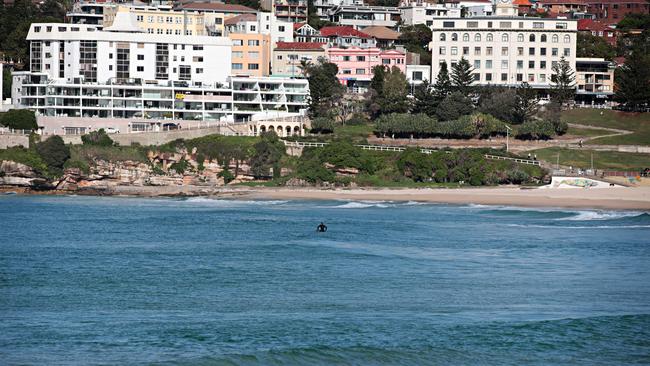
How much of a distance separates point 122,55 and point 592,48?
48.2m

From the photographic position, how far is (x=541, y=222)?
68312mm

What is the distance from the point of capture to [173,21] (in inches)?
4414

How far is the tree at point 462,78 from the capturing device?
100875mm

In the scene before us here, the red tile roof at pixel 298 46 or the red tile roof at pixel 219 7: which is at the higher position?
the red tile roof at pixel 219 7

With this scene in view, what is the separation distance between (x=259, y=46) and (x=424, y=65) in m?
16.3

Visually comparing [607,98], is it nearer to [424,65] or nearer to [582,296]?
[424,65]

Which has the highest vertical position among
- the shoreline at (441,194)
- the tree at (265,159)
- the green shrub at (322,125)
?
the green shrub at (322,125)

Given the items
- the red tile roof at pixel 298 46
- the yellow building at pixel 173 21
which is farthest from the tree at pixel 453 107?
the yellow building at pixel 173 21

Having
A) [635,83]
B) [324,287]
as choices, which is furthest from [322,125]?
[324,287]

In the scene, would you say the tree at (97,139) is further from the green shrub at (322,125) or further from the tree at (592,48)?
the tree at (592,48)

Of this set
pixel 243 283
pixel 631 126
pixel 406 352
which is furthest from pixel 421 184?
pixel 406 352

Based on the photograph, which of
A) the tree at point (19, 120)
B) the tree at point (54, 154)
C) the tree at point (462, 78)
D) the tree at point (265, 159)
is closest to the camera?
the tree at point (54, 154)

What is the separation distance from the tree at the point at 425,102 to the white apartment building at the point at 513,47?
447 inches

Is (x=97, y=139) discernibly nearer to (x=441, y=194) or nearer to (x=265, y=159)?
(x=265, y=159)
